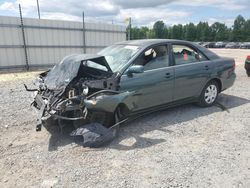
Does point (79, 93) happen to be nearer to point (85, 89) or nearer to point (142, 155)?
point (85, 89)

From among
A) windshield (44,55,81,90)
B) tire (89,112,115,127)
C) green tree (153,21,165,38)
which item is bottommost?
tire (89,112,115,127)

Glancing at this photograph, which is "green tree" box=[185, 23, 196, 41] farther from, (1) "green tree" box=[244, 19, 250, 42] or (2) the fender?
(2) the fender

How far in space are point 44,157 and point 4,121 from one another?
6.26 ft

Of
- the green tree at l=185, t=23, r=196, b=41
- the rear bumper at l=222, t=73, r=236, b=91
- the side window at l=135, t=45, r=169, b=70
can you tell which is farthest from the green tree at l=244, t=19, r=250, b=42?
the side window at l=135, t=45, r=169, b=70

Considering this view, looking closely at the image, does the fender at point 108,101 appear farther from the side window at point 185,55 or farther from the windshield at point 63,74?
the side window at point 185,55

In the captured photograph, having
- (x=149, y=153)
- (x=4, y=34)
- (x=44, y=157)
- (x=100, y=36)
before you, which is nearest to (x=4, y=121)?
(x=44, y=157)

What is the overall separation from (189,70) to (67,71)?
262 centimetres

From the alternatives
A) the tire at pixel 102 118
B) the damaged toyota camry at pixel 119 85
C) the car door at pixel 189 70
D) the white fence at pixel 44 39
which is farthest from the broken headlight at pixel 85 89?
the white fence at pixel 44 39

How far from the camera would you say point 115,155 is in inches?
142

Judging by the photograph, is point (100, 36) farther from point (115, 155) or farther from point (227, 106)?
point (115, 155)

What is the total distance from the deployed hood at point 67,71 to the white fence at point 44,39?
8.70 m

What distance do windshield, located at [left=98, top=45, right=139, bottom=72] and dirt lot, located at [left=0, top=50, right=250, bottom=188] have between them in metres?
1.19

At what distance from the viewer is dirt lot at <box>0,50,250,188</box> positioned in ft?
9.91

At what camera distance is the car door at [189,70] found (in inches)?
202
